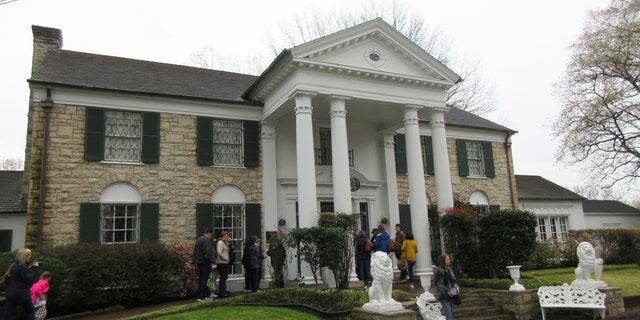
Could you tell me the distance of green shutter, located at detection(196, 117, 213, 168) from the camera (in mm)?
14656

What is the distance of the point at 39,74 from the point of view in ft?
44.6

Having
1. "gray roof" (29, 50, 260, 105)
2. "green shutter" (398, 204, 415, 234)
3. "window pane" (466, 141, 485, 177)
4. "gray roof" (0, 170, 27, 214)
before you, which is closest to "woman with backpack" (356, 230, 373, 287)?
"green shutter" (398, 204, 415, 234)

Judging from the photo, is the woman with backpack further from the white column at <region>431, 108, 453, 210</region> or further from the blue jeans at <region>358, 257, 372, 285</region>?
the white column at <region>431, 108, 453, 210</region>

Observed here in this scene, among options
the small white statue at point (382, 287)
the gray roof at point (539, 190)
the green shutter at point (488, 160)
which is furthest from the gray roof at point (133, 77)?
the gray roof at point (539, 190)

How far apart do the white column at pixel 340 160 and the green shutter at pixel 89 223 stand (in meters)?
6.72

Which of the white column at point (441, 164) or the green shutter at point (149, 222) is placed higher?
the white column at point (441, 164)

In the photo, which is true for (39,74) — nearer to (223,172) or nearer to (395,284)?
(223,172)

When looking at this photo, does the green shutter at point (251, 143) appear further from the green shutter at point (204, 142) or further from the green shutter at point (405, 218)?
the green shutter at point (405, 218)

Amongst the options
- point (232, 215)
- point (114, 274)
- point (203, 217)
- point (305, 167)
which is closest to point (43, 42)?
point (203, 217)

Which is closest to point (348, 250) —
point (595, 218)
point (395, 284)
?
point (395, 284)

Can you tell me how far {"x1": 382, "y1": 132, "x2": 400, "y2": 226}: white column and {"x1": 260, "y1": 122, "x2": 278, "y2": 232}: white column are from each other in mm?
3852

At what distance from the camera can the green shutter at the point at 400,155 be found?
710 inches

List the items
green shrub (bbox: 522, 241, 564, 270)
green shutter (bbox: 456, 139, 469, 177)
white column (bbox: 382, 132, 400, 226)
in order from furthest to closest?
1. green shutter (bbox: 456, 139, 469, 177)
2. green shrub (bbox: 522, 241, 564, 270)
3. white column (bbox: 382, 132, 400, 226)

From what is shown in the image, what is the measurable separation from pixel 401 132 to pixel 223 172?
7.42 meters
